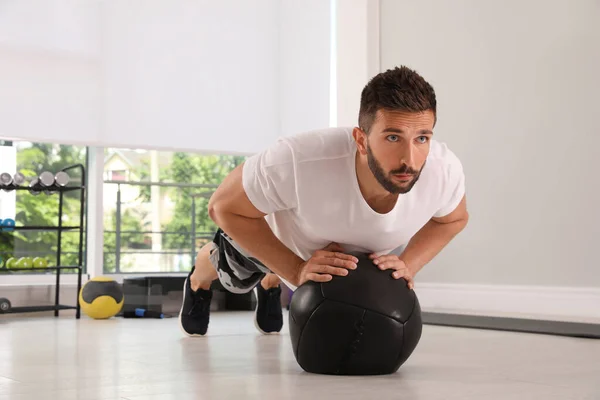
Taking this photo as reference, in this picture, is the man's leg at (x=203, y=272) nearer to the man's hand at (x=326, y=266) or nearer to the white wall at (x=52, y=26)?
the man's hand at (x=326, y=266)

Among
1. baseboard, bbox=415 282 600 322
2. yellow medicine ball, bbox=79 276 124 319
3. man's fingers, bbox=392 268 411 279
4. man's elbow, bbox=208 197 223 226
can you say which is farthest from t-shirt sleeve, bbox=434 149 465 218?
yellow medicine ball, bbox=79 276 124 319

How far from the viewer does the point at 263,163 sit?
1.99 meters

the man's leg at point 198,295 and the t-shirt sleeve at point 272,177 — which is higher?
the t-shirt sleeve at point 272,177

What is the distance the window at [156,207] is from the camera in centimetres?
509

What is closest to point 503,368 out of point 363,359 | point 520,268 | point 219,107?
point 363,359

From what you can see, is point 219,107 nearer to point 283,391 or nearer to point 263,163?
point 263,163

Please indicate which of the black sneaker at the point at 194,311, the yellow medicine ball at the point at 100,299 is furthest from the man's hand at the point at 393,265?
the yellow medicine ball at the point at 100,299

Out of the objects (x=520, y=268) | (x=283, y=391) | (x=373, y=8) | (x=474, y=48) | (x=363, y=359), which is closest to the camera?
(x=283, y=391)

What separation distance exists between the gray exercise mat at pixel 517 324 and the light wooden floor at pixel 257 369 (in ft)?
0.36

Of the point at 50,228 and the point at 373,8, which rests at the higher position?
the point at 373,8

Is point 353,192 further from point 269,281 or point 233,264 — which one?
point 269,281

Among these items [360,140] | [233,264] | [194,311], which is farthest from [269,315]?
A: [360,140]

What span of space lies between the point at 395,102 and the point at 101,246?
3531 millimetres

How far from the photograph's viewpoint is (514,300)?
157 inches
